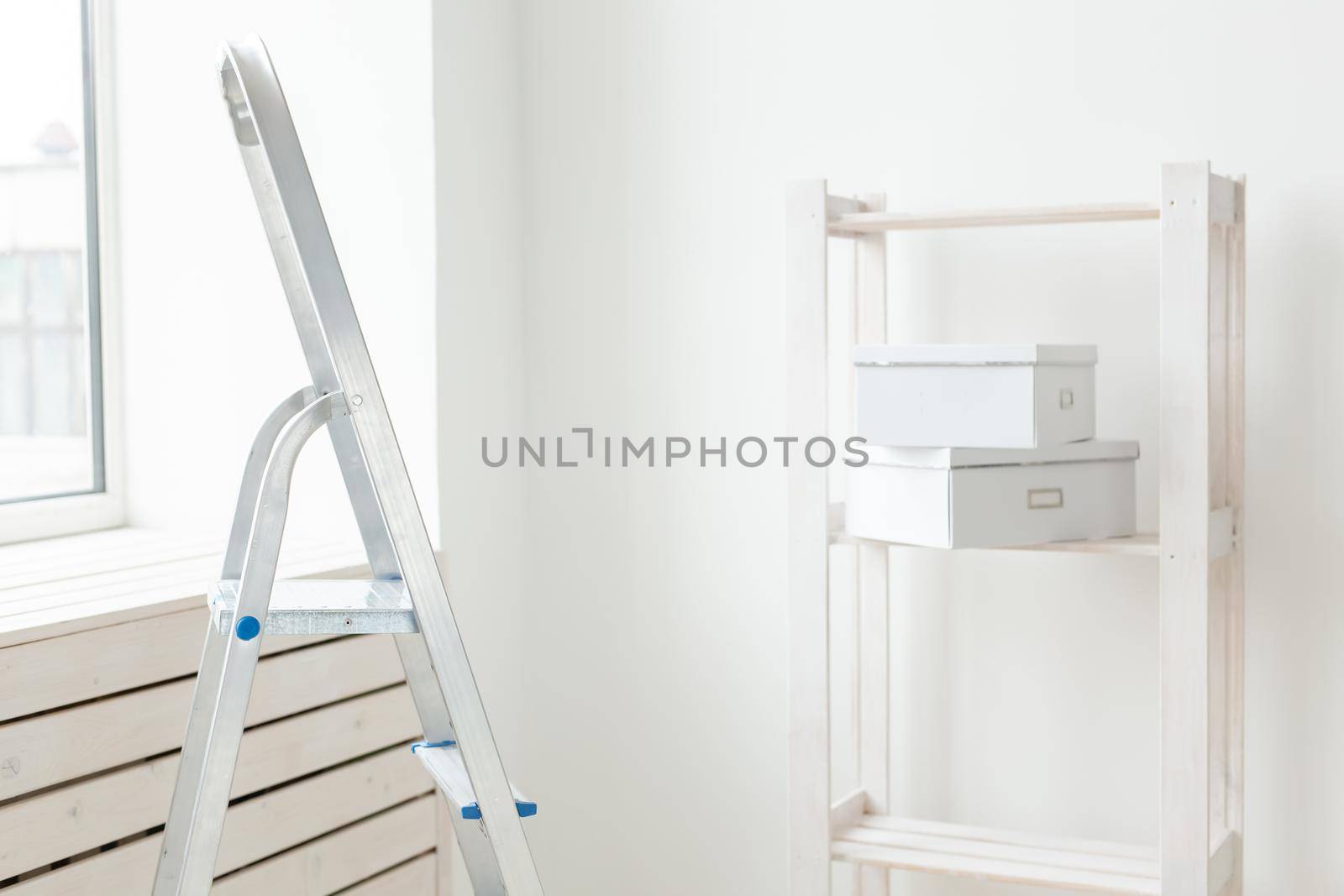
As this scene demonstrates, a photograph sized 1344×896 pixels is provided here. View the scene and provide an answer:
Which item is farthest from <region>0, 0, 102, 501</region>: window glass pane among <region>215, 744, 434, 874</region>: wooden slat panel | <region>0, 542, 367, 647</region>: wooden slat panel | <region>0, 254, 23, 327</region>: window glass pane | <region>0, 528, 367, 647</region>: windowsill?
<region>215, 744, 434, 874</region>: wooden slat panel

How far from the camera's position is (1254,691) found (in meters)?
1.90

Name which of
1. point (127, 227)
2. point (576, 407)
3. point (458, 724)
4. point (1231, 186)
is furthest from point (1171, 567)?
point (127, 227)

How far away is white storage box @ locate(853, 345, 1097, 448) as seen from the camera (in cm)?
168

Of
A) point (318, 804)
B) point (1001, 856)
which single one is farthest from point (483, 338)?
point (1001, 856)

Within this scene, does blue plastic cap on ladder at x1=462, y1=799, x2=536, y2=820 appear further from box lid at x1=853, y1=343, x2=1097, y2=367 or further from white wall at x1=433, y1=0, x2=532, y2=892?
white wall at x1=433, y1=0, x2=532, y2=892

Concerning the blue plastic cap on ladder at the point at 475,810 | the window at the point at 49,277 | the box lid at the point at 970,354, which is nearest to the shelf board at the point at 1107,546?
the box lid at the point at 970,354

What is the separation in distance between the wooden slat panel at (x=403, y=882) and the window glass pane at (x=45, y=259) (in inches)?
34.9

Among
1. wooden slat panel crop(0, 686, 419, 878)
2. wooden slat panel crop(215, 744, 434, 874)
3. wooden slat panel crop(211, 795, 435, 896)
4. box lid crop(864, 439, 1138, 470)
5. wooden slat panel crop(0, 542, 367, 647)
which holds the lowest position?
wooden slat panel crop(211, 795, 435, 896)

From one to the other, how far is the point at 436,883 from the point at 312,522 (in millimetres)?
635

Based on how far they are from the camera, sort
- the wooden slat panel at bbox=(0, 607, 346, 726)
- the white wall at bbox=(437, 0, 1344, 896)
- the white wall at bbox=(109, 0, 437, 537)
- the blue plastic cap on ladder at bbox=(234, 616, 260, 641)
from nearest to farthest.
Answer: the blue plastic cap on ladder at bbox=(234, 616, 260, 641) → the wooden slat panel at bbox=(0, 607, 346, 726) → the white wall at bbox=(437, 0, 1344, 896) → the white wall at bbox=(109, 0, 437, 537)

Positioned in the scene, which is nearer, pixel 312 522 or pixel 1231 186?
pixel 1231 186

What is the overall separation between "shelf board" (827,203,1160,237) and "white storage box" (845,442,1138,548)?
0.30 meters

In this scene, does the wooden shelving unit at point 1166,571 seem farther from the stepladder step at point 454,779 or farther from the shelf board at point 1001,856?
the stepladder step at point 454,779

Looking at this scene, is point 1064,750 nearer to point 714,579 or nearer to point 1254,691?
point 1254,691
